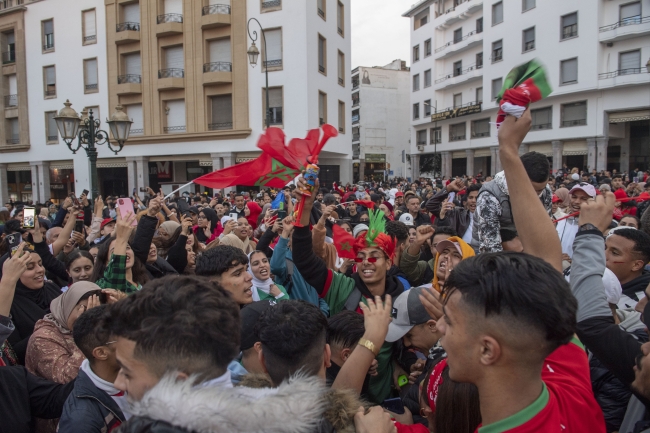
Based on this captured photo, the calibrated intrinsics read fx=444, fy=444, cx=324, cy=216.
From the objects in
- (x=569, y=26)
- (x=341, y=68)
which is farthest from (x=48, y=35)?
(x=569, y=26)

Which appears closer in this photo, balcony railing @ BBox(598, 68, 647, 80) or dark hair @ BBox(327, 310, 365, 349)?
dark hair @ BBox(327, 310, 365, 349)

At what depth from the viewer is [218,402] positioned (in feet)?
3.98

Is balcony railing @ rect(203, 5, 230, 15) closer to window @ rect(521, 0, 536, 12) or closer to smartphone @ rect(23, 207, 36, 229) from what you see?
smartphone @ rect(23, 207, 36, 229)

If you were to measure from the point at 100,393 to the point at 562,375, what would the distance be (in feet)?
6.87

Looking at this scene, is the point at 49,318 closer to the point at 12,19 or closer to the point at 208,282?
the point at 208,282

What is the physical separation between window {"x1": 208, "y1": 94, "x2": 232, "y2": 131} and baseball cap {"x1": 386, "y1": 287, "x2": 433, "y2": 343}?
851 inches

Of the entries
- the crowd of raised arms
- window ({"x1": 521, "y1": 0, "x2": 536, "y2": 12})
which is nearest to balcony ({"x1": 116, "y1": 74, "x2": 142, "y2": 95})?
the crowd of raised arms

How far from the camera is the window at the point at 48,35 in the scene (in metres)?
27.0

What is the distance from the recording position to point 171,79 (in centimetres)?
2288

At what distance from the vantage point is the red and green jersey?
4.37ft

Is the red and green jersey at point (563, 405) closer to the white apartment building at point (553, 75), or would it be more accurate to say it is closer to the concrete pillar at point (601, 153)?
the white apartment building at point (553, 75)

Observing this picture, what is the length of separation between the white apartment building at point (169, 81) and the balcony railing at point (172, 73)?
0.05 meters

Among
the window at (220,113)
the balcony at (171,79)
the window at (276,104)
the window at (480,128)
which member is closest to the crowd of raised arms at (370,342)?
the window at (276,104)

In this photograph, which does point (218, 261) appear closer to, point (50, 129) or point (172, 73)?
point (172, 73)
